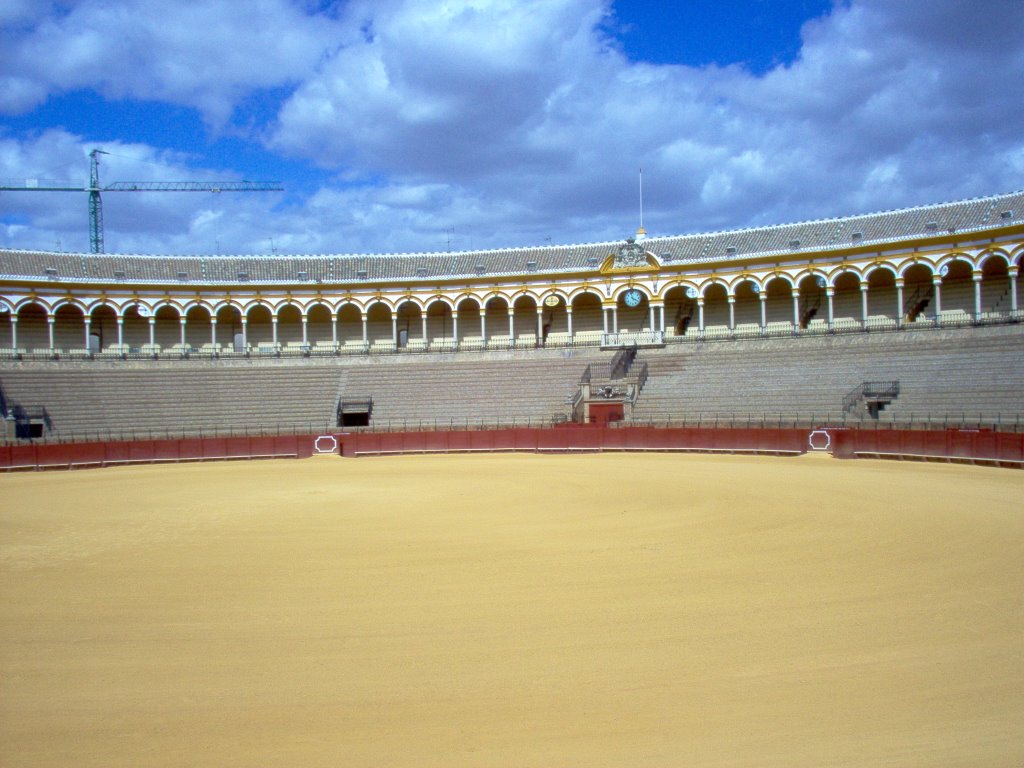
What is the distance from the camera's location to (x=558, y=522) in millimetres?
12367

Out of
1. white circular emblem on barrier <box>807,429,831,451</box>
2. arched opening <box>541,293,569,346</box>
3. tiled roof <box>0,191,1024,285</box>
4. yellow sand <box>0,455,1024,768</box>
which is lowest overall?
yellow sand <box>0,455,1024,768</box>

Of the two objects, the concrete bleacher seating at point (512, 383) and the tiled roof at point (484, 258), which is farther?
the tiled roof at point (484, 258)

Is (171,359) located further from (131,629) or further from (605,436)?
(131,629)

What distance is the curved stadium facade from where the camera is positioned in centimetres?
3203

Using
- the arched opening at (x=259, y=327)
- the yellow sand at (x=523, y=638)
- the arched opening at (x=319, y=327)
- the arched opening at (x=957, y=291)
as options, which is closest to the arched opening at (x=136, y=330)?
the arched opening at (x=259, y=327)

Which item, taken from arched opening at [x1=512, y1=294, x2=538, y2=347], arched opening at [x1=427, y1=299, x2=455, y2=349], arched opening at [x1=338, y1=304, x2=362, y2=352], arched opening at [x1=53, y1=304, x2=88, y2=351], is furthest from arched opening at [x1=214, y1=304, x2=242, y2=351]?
arched opening at [x1=512, y1=294, x2=538, y2=347]

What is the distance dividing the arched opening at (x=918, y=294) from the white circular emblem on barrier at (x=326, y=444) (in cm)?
2708

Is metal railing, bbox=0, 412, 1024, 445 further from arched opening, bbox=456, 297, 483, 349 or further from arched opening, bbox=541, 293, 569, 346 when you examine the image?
arched opening, bbox=456, 297, 483, 349

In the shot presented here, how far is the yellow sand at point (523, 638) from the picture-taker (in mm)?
4762

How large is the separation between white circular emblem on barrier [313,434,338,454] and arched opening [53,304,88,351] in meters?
19.4

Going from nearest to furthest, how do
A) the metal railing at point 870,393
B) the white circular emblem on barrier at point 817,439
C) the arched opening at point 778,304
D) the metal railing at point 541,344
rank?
the white circular emblem on barrier at point 817,439
the metal railing at point 870,393
the metal railing at point 541,344
the arched opening at point 778,304

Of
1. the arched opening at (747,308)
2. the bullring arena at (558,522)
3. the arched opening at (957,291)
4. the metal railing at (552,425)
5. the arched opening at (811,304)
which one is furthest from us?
the arched opening at (747,308)

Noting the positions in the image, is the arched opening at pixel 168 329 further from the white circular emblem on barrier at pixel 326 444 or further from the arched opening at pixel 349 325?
the white circular emblem on barrier at pixel 326 444

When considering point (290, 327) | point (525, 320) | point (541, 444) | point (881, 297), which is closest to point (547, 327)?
point (525, 320)
